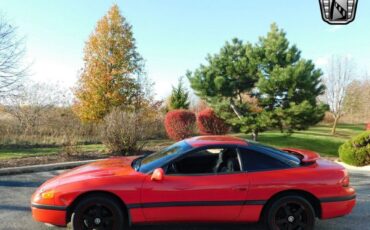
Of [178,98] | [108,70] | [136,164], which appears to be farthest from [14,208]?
[178,98]

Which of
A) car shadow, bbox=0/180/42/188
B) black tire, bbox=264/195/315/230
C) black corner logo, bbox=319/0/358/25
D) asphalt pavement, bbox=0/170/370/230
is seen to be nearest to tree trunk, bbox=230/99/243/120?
asphalt pavement, bbox=0/170/370/230

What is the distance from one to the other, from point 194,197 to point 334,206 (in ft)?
6.31

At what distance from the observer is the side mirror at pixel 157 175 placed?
13.4ft

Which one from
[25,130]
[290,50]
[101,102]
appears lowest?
[25,130]

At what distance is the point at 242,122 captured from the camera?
1524cm

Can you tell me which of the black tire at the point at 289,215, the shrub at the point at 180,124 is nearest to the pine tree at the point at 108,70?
the shrub at the point at 180,124

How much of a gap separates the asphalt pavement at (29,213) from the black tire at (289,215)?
1.40 ft

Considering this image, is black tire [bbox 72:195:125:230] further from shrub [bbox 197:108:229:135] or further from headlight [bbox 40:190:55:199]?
shrub [bbox 197:108:229:135]

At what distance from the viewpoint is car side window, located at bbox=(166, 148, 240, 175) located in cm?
436

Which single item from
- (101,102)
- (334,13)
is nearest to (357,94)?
(101,102)

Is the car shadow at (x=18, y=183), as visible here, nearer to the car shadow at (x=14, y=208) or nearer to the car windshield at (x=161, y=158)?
the car shadow at (x=14, y=208)

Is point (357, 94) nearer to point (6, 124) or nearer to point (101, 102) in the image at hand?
point (101, 102)

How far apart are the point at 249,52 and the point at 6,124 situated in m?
13.6

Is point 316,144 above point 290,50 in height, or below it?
below
